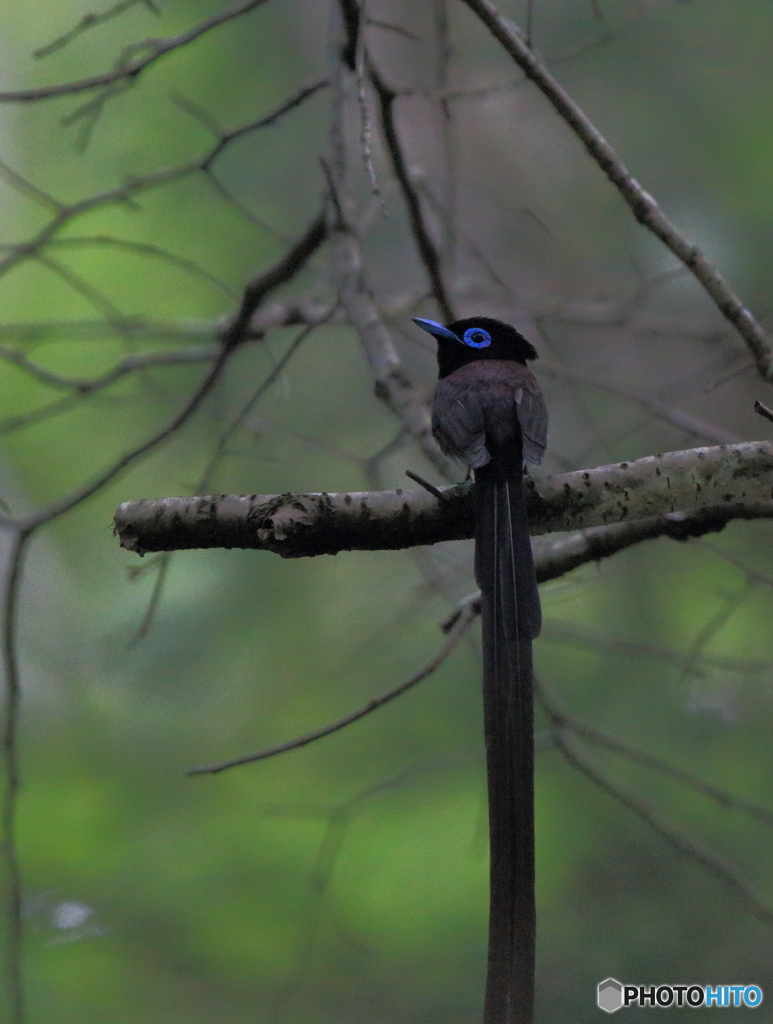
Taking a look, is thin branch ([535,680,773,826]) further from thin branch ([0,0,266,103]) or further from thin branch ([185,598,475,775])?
thin branch ([0,0,266,103])

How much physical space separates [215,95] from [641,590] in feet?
6.70

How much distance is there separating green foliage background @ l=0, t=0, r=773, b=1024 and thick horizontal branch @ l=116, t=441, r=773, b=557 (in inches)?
25.6

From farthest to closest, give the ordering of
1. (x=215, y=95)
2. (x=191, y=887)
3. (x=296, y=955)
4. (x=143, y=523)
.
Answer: (x=215, y=95)
(x=191, y=887)
(x=296, y=955)
(x=143, y=523)

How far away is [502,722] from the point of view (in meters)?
1.18

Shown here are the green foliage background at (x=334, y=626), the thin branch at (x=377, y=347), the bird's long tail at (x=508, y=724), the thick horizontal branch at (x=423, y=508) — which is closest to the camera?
the bird's long tail at (x=508, y=724)

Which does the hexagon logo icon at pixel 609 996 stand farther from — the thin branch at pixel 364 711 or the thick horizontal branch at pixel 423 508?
the thick horizontal branch at pixel 423 508

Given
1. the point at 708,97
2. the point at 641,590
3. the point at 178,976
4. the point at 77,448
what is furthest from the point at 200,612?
the point at 708,97

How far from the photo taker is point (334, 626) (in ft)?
9.98

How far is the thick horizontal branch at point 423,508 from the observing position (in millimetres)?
1312

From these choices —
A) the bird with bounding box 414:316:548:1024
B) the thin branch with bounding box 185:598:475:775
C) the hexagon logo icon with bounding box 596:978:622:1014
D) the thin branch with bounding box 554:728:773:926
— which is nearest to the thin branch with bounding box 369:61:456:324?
the bird with bounding box 414:316:548:1024

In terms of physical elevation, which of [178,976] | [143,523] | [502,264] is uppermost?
[502,264]

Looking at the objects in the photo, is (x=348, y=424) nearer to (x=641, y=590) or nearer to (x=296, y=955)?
(x=641, y=590)

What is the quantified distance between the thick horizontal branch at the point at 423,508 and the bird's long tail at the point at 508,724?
61 millimetres

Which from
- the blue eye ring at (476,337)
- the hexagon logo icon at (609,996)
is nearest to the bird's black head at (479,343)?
the blue eye ring at (476,337)
